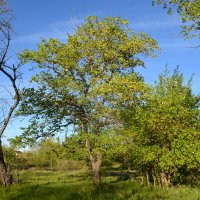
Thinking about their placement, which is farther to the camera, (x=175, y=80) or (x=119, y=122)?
(x=175, y=80)

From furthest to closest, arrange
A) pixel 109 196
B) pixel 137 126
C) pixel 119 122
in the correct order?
1. pixel 119 122
2. pixel 137 126
3. pixel 109 196

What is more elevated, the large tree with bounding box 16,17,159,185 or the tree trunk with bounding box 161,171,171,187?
the large tree with bounding box 16,17,159,185

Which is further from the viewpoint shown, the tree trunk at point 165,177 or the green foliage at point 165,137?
the tree trunk at point 165,177

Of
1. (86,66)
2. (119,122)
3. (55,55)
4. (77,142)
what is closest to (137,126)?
(119,122)

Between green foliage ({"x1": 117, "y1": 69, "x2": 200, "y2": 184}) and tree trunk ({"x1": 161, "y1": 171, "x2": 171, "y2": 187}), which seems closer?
green foliage ({"x1": 117, "y1": 69, "x2": 200, "y2": 184})

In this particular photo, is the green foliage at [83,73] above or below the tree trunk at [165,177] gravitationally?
above

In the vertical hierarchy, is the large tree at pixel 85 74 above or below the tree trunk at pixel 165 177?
above

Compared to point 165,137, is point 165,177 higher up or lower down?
lower down

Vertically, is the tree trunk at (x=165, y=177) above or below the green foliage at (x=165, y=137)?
below

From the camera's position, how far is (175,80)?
28.0 metres

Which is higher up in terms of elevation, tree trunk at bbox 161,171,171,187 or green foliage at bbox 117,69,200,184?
green foliage at bbox 117,69,200,184

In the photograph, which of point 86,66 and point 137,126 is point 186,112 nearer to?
point 137,126

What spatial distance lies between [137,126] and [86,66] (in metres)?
7.60

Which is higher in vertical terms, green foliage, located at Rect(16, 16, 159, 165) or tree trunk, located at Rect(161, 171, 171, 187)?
green foliage, located at Rect(16, 16, 159, 165)
